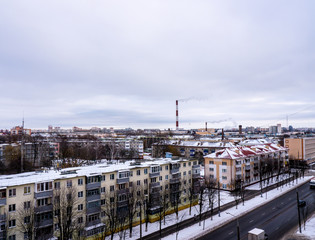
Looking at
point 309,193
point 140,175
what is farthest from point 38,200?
point 309,193

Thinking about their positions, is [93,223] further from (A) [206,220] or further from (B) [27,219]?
(A) [206,220]

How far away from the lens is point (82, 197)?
25.3 meters

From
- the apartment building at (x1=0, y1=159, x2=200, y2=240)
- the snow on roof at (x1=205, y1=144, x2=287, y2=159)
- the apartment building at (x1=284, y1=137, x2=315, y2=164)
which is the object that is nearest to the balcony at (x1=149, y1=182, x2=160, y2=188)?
the apartment building at (x1=0, y1=159, x2=200, y2=240)

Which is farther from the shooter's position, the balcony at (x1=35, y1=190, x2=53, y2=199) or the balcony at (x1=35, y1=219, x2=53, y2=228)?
the balcony at (x1=35, y1=190, x2=53, y2=199)

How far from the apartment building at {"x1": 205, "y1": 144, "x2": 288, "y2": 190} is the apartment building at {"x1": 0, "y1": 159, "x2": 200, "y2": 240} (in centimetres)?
1591

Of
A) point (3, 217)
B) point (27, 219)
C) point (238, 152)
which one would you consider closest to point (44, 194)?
point (27, 219)

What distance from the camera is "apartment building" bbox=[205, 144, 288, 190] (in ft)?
160

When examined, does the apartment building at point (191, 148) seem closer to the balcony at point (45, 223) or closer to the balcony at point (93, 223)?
the balcony at point (93, 223)

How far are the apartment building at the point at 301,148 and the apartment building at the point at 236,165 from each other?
980 inches

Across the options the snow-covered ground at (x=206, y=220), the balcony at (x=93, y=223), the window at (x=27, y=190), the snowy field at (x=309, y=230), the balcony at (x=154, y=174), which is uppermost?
the window at (x=27, y=190)

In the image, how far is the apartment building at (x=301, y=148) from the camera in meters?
77.6

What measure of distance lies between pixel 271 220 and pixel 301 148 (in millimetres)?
58235

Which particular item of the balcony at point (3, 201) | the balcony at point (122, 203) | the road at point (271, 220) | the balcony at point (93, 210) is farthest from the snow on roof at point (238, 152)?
the balcony at point (3, 201)

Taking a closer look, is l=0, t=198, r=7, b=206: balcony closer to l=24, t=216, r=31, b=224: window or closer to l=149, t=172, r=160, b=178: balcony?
l=24, t=216, r=31, b=224: window
